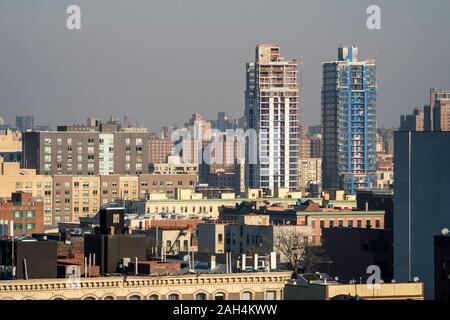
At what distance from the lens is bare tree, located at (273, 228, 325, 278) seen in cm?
7350

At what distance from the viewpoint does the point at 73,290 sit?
145ft

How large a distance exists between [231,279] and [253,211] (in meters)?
66.4

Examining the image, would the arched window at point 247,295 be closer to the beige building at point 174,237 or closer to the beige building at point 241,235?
the beige building at point 241,235

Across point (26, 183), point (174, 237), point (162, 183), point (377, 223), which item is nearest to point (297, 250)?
point (174, 237)

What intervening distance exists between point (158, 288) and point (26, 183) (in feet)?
338

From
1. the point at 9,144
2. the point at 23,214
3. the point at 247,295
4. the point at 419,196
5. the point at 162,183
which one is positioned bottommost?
the point at 23,214

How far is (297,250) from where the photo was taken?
267 ft

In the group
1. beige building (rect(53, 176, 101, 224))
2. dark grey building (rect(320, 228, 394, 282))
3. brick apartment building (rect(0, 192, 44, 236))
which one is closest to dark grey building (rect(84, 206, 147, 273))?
dark grey building (rect(320, 228, 394, 282))

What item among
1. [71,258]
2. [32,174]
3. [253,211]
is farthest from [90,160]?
[71,258]

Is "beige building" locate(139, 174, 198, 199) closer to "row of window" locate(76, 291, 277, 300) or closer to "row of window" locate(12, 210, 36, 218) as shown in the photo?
"row of window" locate(12, 210, 36, 218)

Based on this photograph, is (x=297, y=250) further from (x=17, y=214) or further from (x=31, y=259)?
(x=31, y=259)

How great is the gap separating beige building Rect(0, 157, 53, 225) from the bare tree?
5508 cm
